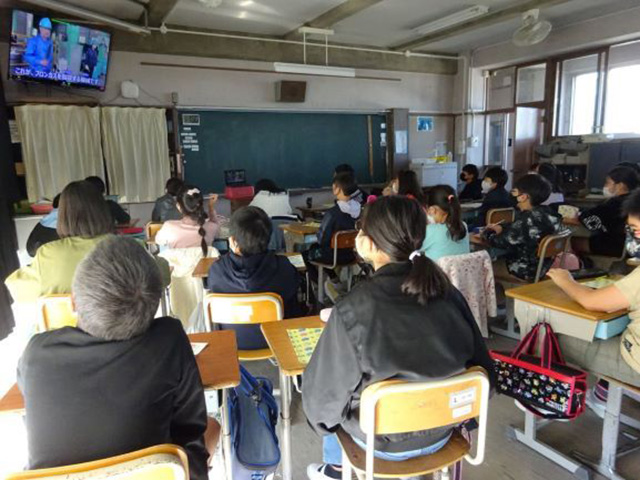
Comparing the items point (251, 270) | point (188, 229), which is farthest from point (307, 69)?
point (251, 270)

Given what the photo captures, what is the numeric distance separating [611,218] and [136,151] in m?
5.25

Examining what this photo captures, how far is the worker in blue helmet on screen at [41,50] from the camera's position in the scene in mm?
4727

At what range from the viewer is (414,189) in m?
4.10

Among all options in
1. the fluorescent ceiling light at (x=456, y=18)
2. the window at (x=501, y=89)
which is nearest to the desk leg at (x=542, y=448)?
the fluorescent ceiling light at (x=456, y=18)

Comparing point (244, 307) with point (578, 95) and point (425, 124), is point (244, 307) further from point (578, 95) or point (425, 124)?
point (425, 124)

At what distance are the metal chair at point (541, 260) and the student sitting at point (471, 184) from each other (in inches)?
121

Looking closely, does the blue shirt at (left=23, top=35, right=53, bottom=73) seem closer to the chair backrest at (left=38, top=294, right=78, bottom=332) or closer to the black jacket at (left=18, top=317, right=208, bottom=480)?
the chair backrest at (left=38, top=294, right=78, bottom=332)

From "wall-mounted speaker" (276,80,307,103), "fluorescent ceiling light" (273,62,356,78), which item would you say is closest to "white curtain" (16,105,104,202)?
"fluorescent ceiling light" (273,62,356,78)

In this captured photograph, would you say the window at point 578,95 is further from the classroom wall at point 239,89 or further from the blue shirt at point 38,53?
the blue shirt at point 38,53

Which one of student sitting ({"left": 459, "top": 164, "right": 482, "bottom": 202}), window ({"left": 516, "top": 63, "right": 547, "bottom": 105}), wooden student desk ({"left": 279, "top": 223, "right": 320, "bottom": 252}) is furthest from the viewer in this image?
window ({"left": 516, "top": 63, "right": 547, "bottom": 105})

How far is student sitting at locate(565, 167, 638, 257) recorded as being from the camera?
396 cm

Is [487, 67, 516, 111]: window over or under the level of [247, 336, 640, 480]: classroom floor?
over

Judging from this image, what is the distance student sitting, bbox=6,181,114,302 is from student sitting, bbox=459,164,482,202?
17.0ft

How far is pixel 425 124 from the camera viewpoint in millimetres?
8258
